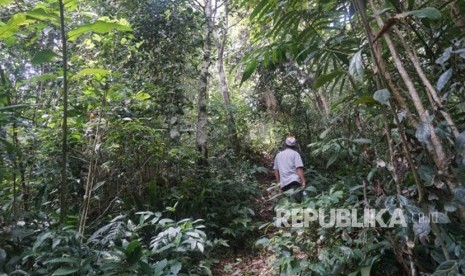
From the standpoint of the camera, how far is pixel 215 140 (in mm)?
7625

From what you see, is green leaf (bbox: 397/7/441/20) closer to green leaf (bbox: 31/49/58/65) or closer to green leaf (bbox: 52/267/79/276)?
green leaf (bbox: 31/49/58/65)

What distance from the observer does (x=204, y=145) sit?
5637mm

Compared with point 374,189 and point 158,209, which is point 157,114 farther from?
point 374,189

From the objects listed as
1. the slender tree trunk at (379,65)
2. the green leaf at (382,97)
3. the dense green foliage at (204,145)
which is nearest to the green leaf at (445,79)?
the dense green foliage at (204,145)

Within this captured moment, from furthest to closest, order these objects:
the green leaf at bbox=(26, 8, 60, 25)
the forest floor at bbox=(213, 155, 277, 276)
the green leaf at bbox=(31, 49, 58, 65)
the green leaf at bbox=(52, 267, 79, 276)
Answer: the forest floor at bbox=(213, 155, 277, 276)
the green leaf at bbox=(52, 267, 79, 276)
the green leaf at bbox=(31, 49, 58, 65)
the green leaf at bbox=(26, 8, 60, 25)

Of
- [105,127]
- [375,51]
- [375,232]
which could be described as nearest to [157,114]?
[105,127]

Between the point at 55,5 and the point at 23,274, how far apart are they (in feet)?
5.68

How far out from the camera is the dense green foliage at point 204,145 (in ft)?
4.93

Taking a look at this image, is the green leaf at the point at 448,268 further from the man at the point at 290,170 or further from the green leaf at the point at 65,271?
the man at the point at 290,170

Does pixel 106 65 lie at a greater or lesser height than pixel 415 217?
greater

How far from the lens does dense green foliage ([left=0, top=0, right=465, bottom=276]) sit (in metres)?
1.50

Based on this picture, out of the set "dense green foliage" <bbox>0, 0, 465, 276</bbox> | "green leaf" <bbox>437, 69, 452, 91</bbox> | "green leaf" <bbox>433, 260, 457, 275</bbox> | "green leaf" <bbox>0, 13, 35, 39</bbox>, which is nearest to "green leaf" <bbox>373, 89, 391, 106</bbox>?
"dense green foliage" <bbox>0, 0, 465, 276</bbox>

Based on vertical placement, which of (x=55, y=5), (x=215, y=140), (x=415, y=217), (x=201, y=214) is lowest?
(x=201, y=214)

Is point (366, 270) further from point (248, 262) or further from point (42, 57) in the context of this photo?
point (42, 57)
